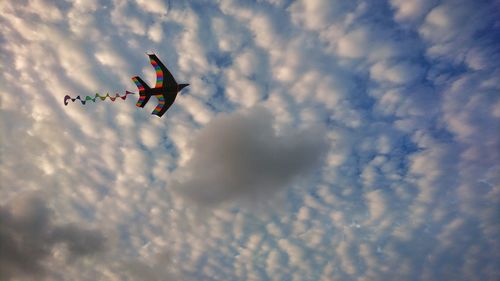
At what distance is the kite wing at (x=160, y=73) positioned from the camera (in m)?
17.8

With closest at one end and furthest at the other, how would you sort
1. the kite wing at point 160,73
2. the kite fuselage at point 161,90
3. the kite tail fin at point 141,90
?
1. the kite wing at point 160,73
2. the kite fuselage at point 161,90
3. the kite tail fin at point 141,90

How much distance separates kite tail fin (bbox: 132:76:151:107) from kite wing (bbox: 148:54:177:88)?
858 millimetres

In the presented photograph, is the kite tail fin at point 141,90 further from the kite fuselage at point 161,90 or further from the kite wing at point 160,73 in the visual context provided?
the kite wing at point 160,73

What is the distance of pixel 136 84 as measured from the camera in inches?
760

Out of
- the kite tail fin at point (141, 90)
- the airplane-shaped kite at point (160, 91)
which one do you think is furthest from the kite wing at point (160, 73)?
the kite tail fin at point (141, 90)

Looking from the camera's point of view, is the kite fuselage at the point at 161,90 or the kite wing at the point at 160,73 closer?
the kite wing at the point at 160,73

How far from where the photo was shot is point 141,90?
762 inches

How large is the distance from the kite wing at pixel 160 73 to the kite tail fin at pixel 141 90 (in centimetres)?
86

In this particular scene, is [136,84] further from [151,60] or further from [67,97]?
[67,97]

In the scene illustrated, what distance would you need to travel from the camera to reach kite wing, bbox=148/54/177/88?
17.8 metres

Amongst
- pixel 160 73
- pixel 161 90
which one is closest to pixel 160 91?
pixel 161 90

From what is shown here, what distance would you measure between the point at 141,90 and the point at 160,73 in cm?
198

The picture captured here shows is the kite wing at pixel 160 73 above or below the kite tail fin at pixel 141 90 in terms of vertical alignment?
above

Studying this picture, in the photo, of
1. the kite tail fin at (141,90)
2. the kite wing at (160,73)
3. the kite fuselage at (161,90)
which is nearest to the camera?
the kite wing at (160,73)
